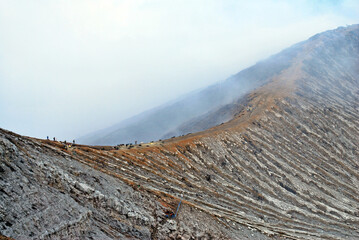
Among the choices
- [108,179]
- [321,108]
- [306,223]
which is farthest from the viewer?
[321,108]

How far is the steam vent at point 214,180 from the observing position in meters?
19.8

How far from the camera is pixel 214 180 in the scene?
5091 centimetres

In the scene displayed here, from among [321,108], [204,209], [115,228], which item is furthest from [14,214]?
[321,108]

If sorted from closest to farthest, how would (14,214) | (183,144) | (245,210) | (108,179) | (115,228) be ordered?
(14,214)
(115,228)
(108,179)
(245,210)
(183,144)

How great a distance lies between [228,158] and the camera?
196ft

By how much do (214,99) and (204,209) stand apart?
12860cm

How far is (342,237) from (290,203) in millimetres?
10528

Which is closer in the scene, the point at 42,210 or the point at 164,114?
the point at 42,210

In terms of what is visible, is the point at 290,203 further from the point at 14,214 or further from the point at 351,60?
the point at 351,60

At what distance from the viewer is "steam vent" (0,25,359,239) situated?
64.8ft

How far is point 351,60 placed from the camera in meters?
155

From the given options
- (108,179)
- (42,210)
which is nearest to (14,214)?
(42,210)

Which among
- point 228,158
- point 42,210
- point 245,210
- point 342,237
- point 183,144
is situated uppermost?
point 42,210

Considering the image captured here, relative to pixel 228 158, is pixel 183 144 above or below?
above
